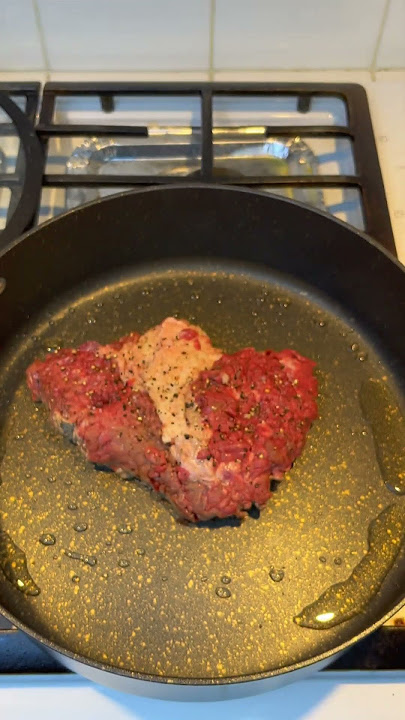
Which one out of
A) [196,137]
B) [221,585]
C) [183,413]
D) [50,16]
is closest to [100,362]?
[183,413]

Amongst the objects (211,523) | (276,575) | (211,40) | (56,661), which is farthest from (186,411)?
(211,40)

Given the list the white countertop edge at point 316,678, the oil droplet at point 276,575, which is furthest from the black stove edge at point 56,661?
the oil droplet at point 276,575

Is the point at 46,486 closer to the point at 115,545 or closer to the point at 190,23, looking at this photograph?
the point at 115,545

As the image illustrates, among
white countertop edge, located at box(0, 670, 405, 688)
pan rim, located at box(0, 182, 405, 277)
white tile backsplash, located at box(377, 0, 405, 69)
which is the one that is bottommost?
white countertop edge, located at box(0, 670, 405, 688)

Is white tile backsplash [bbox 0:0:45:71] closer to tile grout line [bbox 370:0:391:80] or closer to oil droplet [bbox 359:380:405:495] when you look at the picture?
tile grout line [bbox 370:0:391:80]

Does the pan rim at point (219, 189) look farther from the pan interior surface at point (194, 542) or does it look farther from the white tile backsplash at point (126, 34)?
the white tile backsplash at point (126, 34)

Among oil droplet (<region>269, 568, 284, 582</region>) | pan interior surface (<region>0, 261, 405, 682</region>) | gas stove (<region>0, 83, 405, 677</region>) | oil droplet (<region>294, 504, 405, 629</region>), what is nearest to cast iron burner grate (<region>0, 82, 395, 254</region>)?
gas stove (<region>0, 83, 405, 677</region>)
